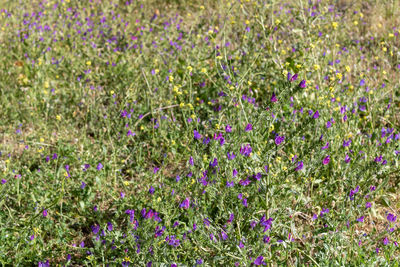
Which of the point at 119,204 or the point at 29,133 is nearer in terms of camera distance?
the point at 119,204

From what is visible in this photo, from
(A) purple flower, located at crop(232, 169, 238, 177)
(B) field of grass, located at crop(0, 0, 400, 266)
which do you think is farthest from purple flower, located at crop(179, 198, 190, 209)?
(A) purple flower, located at crop(232, 169, 238, 177)

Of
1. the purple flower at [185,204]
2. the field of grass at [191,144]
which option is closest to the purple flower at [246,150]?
the field of grass at [191,144]

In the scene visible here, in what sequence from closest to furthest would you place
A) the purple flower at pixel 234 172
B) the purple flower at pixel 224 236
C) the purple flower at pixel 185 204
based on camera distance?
1. the purple flower at pixel 224 236
2. the purple flower at pixel 234 172
3. the purple flower at pixel 185 204

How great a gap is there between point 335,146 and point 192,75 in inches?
58.5

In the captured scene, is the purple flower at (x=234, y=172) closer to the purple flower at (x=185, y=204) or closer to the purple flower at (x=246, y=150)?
the purple flower at (x=246, y=150)

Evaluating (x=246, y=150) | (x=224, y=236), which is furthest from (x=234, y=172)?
(x=224, y=236)

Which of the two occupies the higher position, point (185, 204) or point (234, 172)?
point (234, 172)

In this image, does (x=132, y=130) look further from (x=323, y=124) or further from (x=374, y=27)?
(x=374, y=27)

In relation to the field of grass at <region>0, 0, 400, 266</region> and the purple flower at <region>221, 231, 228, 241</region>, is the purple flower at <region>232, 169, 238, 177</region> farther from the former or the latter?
the purple flower at <region>221, 231, 228, 241</region>

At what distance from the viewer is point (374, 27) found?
15.1ft

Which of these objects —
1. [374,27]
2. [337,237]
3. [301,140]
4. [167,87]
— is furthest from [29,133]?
[374,27]

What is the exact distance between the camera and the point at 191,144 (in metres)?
3.04

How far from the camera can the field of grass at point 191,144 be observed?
2.33 metres

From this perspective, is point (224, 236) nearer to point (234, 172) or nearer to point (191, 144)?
point (234, 172)
